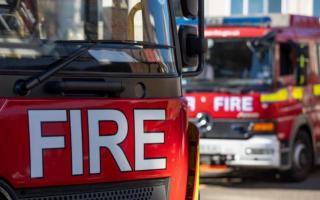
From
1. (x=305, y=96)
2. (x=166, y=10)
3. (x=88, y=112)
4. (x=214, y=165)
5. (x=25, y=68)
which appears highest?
(x=166, y=10)

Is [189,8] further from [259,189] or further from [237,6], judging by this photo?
[237,6]

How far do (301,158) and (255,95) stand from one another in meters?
1.42

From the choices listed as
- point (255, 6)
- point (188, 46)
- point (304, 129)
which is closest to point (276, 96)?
point (304, 129)

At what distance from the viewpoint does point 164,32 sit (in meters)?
3.78

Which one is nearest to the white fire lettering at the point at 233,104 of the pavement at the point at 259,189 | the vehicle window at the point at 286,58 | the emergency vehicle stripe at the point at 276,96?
the emergency vehicle stripe at the point at 276,96

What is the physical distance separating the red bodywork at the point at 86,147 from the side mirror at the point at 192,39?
1.14 ft

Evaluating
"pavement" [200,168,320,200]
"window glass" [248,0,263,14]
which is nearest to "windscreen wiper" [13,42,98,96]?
"pavement" [200,168,320,200]

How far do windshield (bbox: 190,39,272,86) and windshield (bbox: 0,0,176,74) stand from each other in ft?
19.7

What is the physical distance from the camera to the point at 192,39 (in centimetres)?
397

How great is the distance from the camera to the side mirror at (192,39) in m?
3.91

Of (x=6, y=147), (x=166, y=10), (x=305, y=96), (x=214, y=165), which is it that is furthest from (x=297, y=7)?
(x=6, y=147)

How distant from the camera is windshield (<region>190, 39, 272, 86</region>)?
31.8 feet

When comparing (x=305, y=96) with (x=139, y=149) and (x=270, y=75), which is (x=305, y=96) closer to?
(x=270, y=75)

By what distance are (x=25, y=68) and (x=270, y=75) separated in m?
6.85
